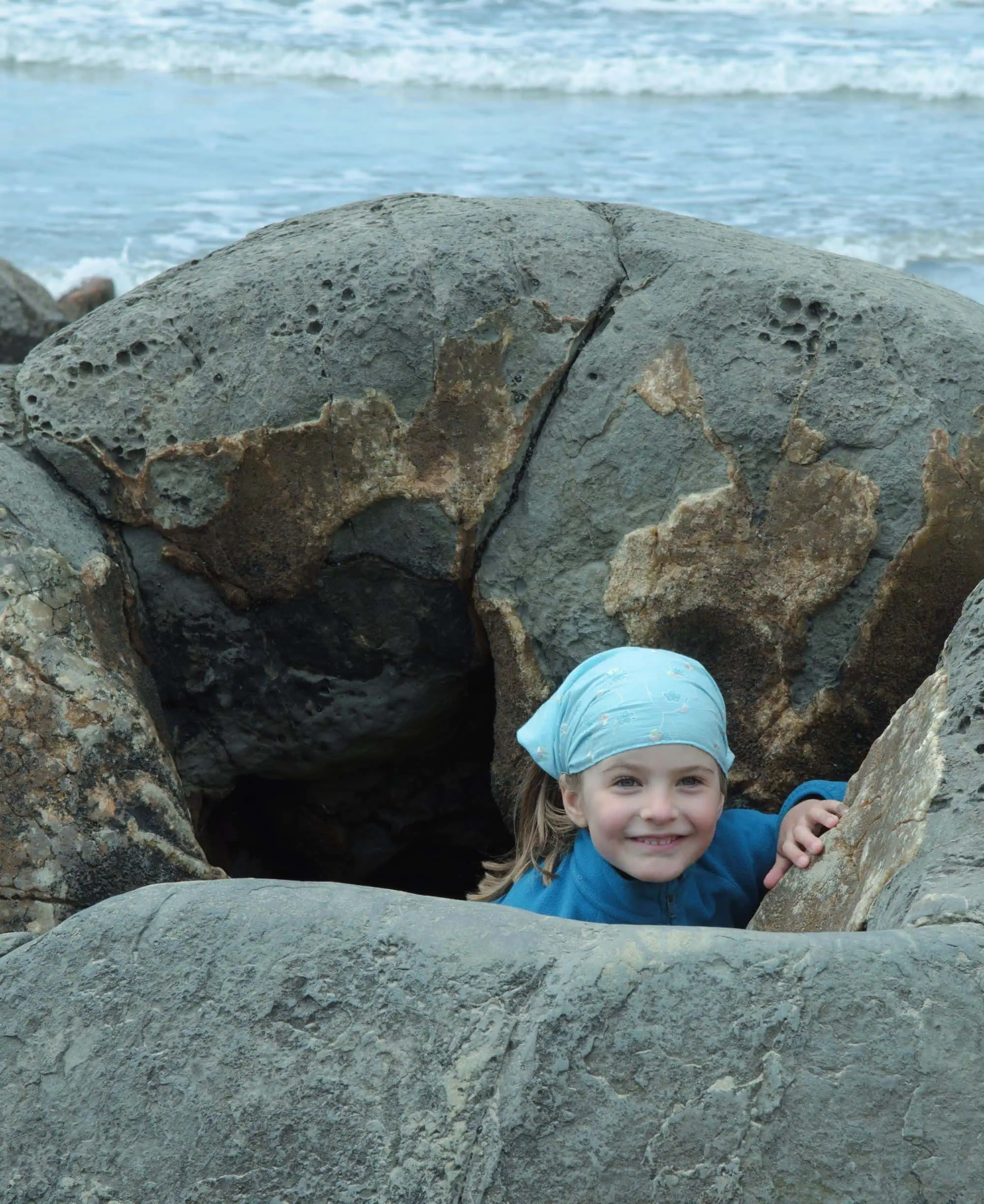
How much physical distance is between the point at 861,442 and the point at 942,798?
0.89 m

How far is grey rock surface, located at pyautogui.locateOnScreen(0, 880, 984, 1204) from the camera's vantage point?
1.26 metres

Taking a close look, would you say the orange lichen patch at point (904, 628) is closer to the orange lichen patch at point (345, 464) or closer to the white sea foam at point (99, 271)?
the orange lichen patch at point (345, 464)

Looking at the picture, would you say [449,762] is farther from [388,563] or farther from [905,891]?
[905,891]

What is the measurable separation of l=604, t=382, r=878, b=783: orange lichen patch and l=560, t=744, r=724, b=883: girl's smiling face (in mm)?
447

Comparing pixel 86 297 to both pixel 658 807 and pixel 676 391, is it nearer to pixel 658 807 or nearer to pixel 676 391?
pixel 676 391

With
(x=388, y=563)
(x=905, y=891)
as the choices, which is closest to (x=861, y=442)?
(x=388, y=563)

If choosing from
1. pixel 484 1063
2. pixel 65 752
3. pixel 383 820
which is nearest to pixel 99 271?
pixel 383 820

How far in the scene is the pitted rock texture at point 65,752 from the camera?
A: 2.11 metres

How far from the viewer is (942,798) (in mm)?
1690

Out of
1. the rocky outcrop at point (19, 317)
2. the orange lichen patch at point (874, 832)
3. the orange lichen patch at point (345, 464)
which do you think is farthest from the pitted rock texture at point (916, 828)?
the rocky outcrop at point (19, 317)

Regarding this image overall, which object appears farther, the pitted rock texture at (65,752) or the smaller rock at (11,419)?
the smaller rock at (11,419)

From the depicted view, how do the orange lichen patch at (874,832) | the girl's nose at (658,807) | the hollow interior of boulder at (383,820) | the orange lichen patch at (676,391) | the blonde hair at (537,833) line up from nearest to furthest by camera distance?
the orange lichen patch at (874,832), the girl's nose at (658,807), the blonde hair at (537,833), the orange lichen patch at (676,391), the hollow interior of boulder at (383,820)

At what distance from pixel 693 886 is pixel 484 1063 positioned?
36.4 inches

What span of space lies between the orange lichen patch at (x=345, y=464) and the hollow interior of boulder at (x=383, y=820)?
1.79 ft
